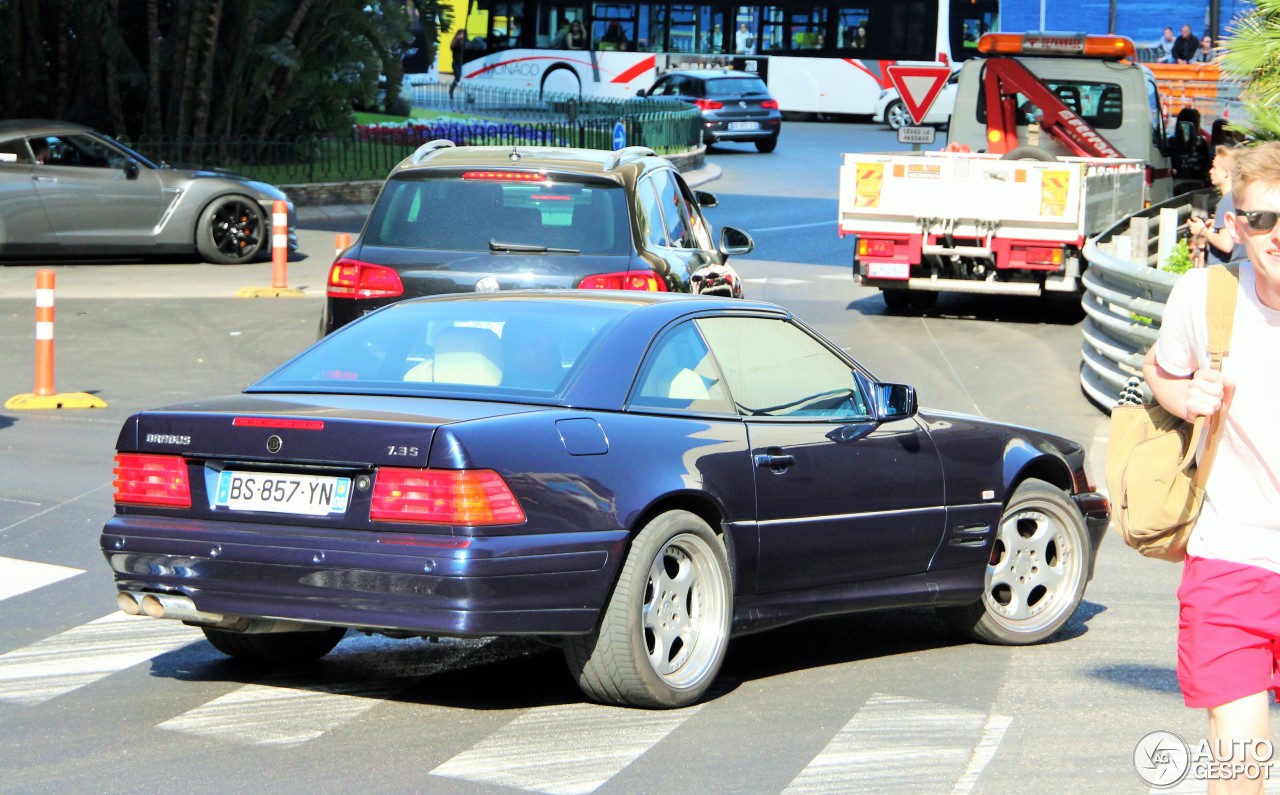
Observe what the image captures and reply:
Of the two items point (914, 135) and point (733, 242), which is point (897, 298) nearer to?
point (914, 135)

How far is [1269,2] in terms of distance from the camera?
44.1ft

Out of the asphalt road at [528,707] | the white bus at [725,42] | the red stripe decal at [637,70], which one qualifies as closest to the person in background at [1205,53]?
the white bus at [725,42]

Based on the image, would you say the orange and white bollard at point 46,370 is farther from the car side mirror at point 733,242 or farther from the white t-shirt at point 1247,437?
the white t-shirt at point 1247,437

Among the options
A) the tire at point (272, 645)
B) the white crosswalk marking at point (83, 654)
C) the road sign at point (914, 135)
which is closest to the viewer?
the white crosswalk marking at point (83, 654)

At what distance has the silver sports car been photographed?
64.6ft

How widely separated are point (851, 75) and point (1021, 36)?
95.7ft

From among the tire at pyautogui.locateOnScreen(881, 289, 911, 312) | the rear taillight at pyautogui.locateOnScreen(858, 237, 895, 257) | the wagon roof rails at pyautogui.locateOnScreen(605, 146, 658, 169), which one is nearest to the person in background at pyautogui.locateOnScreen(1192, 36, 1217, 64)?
the tire at pyautogui.locateOnScreen(881, 289, 911, 312)

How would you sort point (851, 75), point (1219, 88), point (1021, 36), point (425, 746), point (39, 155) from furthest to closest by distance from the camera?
point (851, 75) < point (1219, 88) < point (1021, 36) < point (39, 155) < point (425, 746)

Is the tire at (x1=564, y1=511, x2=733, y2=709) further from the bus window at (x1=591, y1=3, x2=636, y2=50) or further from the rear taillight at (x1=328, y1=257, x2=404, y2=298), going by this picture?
the bus window at (x1=591, y1=3, x2=636, y2=50)

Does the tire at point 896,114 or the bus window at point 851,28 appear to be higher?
the bus window at point 851,28

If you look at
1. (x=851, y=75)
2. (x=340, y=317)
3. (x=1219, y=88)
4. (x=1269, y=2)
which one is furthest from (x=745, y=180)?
(x=340, y=317)

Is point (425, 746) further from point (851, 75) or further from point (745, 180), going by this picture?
point (851, 75)

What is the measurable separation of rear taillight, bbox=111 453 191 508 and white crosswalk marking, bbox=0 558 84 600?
6.26 ft

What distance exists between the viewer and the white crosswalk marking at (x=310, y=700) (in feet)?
19.0
